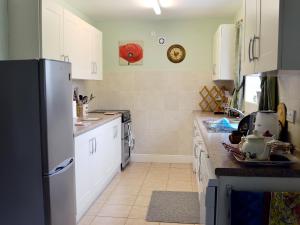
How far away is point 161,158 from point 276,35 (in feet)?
12.5

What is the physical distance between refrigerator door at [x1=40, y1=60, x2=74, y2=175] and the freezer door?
0.07 m

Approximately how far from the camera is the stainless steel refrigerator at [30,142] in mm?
2082

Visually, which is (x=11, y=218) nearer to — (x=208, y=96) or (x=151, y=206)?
(x=151, y=206)

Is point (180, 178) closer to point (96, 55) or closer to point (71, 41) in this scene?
point (96, 55)

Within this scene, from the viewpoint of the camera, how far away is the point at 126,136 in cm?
479

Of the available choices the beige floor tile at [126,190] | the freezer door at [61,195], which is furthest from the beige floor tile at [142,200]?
the freezer door at [61,195]

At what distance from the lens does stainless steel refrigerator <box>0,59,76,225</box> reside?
6.83 ft

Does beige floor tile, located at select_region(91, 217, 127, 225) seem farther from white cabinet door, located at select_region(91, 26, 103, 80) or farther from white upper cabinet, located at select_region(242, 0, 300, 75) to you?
white cabinet door, located at select_region(91, 26, 103, 80)

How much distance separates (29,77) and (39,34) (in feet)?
2.61

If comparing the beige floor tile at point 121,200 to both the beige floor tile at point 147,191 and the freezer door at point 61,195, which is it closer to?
the beige floor tile at point 147,191

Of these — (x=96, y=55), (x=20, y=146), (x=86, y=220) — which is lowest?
(x=86, y=220)

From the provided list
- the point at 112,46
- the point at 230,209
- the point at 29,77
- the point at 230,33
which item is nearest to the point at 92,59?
the point at 112,46

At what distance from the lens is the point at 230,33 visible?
402 cm

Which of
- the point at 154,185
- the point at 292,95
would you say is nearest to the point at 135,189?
the point at 154,185
